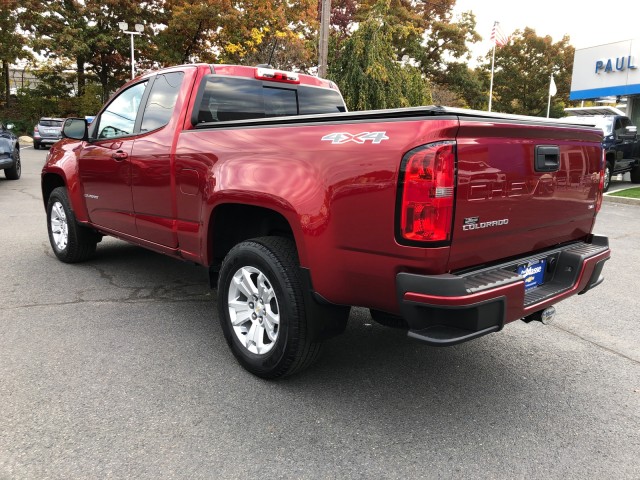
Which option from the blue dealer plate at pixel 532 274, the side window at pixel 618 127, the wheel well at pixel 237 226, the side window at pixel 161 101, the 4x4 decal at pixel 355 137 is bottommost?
the blue dealer plate at pixel 532 274

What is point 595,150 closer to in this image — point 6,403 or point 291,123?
point 291,123

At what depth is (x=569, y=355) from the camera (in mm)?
3613

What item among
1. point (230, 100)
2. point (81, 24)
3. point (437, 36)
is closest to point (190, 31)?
point (81, 24)

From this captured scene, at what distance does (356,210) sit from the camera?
8.17ft

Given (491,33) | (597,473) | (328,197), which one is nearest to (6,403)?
(328,197)

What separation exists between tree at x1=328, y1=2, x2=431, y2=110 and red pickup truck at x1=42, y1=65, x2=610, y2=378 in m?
14.3

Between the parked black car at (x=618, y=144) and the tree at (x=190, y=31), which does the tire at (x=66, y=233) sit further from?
the tree at (x=190, y=31)

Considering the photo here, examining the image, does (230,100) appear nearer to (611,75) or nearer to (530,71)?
(611,75)

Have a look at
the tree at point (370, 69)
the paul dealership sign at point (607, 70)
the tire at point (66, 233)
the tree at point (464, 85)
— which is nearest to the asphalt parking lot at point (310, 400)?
the tire at point (66, 233)

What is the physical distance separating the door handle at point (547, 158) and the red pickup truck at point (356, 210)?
11 millimetres

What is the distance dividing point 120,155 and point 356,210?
265cm

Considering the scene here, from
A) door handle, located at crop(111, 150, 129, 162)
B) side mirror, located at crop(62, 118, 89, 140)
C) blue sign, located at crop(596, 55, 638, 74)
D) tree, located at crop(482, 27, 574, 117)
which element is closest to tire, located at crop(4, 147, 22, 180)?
side mirror, located at crop(62, 118, 89, 140)

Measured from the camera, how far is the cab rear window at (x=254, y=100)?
390 cm

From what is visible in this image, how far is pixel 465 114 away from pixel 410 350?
6.14 ft
